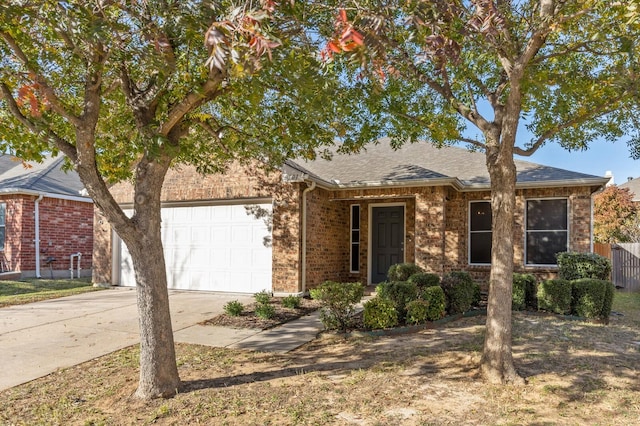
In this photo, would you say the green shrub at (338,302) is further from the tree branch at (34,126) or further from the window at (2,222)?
the window at (2,222)

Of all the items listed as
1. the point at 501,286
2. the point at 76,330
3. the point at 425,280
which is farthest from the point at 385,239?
the point at 76,330

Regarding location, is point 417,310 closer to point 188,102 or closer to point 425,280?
point 425,280

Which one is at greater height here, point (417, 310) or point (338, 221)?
point (338, 221)

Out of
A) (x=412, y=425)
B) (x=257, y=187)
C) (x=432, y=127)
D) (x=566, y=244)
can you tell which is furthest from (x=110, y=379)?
(x=566, y=244)

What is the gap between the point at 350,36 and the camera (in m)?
2.51

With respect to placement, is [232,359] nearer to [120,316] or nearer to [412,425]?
[412,425]

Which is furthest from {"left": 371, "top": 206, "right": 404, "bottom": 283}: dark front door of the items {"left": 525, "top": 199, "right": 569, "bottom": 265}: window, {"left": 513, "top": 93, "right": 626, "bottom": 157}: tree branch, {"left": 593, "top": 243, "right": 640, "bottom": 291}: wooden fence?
{"left": 593, "top": 243, "right": 640, "bottom": 291}: wooden fence

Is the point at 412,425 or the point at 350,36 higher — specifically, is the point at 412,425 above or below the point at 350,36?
below

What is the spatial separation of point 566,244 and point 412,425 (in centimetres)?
849

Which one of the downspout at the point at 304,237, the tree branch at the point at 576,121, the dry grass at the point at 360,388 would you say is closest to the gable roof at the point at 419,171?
the downspout at the point at 304,237

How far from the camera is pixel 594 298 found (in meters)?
7.71

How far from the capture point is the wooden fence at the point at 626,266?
538 inches

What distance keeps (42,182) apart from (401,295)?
13.8 m

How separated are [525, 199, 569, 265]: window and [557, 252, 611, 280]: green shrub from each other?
1427 mm
